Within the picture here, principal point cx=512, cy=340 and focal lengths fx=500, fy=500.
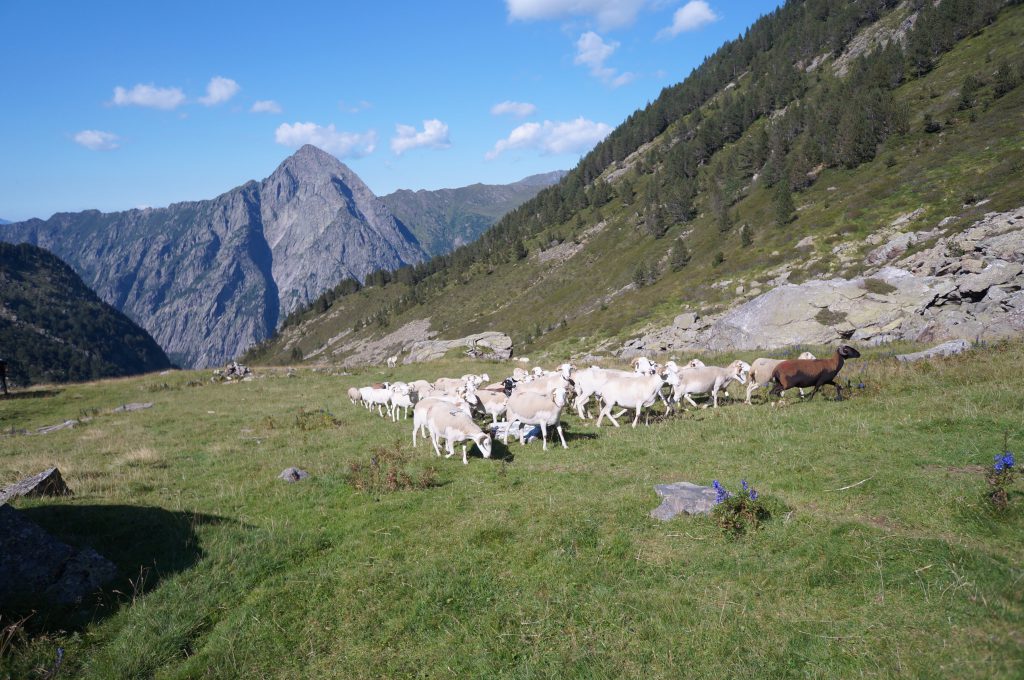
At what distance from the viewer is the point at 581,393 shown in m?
20.7

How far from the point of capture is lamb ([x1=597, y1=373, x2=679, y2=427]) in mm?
17828

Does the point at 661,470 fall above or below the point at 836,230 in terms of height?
below

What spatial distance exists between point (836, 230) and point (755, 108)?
82.2 metres

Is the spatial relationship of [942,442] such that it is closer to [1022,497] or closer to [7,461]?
[1022,497]

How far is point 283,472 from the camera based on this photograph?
→ 1412 cm

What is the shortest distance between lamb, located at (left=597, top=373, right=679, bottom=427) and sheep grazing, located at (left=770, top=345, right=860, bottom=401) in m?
3.99

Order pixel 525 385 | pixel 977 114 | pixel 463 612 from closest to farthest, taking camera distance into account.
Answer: pixel 463 612 → pixel 525 385 → pixel 977 114

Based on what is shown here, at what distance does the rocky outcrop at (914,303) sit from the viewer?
2659 cm

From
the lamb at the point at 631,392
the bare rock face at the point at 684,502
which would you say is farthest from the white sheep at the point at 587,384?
the bare rock face at the point at 684,502

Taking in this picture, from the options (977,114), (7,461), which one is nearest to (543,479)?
(7,461)

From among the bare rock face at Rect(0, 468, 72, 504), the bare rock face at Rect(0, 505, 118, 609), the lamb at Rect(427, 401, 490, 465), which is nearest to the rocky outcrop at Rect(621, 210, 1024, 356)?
the lamb at Rect(427, 401, 490, 465)

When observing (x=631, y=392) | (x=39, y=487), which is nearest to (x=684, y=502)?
(x=631, y=392)

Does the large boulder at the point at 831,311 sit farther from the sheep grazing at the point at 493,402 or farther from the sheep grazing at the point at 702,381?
the sheep grazing at the point at 493,402

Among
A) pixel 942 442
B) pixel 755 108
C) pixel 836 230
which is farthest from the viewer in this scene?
pixel 755 108
